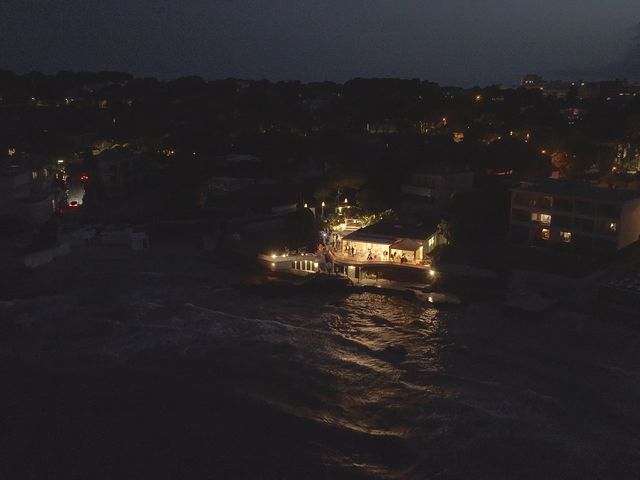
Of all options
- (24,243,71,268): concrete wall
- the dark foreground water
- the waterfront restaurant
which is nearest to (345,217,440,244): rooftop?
the waterfront restaurant

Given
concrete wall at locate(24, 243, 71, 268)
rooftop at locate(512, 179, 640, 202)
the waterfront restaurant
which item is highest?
rooftop at locate(512, 179, 640, 202)

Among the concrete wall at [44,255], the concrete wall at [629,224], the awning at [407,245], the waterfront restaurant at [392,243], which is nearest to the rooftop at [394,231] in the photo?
the waterfront restaurant at [392,243]

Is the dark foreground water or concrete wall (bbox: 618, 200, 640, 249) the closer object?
the dark foreground water

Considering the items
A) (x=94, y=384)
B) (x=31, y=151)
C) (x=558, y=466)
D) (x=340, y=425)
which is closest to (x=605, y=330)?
(x=558, y=466)

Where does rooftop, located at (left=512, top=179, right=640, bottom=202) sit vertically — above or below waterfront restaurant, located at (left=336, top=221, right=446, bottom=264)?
above

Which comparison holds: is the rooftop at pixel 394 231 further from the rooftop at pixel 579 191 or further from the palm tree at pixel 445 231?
the rooftop at pixel 579 191

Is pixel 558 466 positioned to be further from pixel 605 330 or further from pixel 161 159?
pixel 161 159

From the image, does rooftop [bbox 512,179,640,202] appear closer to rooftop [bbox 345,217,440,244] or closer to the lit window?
the lit window
